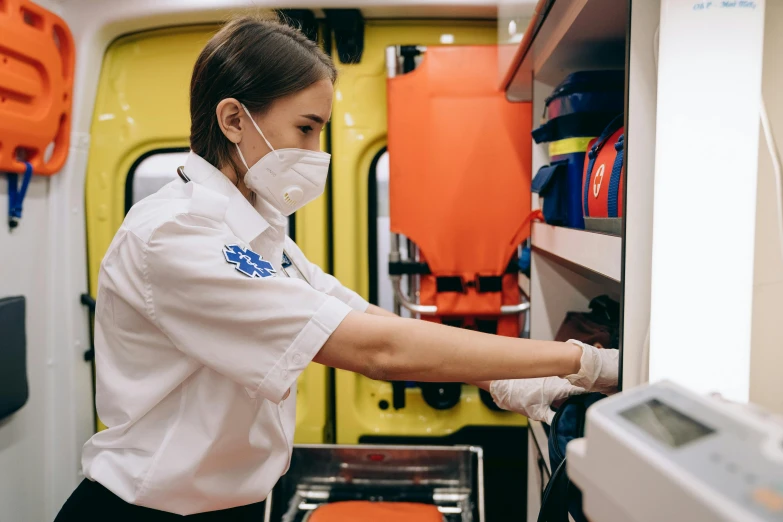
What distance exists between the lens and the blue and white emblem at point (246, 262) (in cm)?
92

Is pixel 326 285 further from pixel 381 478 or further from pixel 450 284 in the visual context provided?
pixel 381 478

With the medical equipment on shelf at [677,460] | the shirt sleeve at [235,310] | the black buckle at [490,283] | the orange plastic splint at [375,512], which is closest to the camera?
the medical equipment on shelf at [677,460]

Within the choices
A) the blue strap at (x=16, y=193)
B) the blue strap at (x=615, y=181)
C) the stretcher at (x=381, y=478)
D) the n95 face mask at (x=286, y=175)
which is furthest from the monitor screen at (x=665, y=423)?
the blue strap at (x=16, y=193)

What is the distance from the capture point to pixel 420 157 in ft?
6.67

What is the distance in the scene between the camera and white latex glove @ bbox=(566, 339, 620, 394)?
3.10 feet

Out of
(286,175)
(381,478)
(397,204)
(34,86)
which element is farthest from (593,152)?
(34,86)

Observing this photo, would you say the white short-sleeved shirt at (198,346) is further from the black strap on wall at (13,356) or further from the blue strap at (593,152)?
the black strap on wall at (13,356)

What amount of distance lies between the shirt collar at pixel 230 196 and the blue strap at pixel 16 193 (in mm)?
1255

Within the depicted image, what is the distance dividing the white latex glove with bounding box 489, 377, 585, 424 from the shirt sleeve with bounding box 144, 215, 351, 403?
0.64 m

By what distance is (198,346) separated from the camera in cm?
94

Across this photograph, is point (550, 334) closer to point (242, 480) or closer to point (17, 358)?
point (242, 480)

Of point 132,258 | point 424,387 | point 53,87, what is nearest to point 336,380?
point 424,387

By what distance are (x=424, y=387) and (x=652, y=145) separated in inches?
67.4

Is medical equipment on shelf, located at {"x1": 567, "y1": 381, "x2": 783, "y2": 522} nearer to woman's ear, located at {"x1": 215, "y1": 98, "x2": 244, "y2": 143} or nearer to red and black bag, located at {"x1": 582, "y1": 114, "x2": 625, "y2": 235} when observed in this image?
red and black bag, located at {"x1": 582, "y1": 114, "x2": 625, "y2": 235}
